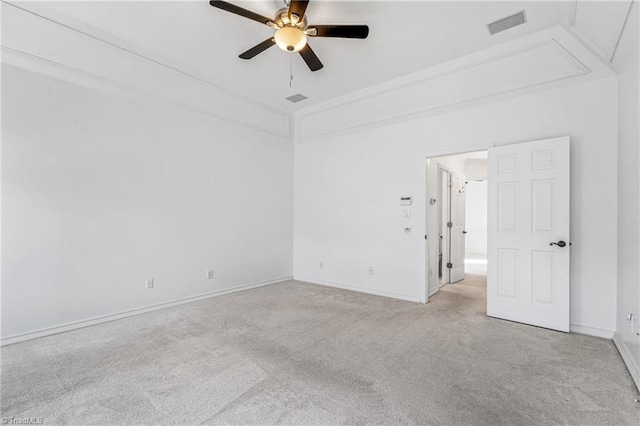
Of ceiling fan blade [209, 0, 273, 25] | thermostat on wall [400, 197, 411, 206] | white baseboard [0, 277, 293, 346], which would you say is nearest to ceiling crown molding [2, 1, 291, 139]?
ceiling fan blade [209, 0, 273, 25]

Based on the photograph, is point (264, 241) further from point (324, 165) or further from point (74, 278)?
point (74, 278)

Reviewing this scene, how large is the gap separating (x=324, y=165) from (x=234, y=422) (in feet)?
14.1

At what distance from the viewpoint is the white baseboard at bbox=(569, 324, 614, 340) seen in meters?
3.01

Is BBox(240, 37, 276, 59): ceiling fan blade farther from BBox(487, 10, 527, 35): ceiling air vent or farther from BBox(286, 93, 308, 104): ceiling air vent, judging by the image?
BBox(487, 10, 527, 35): ceiling air vent

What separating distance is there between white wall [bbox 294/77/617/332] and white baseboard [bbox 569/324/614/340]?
2 centimetres

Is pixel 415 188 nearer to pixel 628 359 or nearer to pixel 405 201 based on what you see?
pixel 405 201

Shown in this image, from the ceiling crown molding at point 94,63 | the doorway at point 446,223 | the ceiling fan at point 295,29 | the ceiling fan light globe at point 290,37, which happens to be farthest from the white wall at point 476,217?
the ceiling fan light globe at point 290,37

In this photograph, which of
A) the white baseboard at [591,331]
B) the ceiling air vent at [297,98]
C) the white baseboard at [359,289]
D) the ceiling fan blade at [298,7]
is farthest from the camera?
the ceiling air vent at [297,98]

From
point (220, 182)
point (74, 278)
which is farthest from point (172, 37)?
point (74, 278)

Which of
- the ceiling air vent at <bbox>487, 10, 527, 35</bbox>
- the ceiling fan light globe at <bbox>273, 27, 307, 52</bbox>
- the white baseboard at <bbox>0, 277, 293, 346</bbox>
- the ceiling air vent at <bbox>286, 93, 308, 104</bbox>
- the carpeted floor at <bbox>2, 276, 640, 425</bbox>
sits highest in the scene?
the ceiling air vent at <bbox>487, 10, 527, 35</bbox>

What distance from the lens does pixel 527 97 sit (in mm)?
3512

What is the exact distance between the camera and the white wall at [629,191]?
237 centimetres

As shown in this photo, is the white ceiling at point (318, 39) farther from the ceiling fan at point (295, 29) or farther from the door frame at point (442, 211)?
the door frame at point (442, 211)

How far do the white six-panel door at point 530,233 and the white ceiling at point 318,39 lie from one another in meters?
1.39
